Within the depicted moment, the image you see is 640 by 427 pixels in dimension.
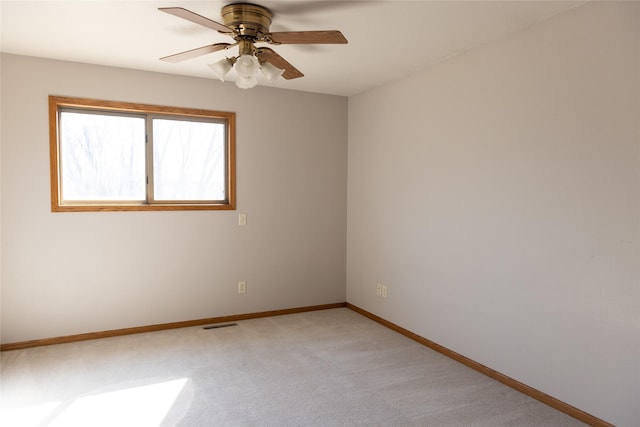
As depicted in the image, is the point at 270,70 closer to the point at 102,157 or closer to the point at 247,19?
the point at 247,19

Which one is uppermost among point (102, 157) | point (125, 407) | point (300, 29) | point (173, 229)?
point (300, 29)

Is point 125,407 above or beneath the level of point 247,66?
Answer: beneath

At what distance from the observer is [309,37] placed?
2268 mm

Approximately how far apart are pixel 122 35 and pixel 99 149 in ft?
3.93

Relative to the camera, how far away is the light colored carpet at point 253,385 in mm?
2352

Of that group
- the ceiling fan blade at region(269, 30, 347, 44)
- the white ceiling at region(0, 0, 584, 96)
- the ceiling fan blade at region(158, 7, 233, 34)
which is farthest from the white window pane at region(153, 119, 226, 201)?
the ceiling fan blade at region(269, 30, 347, 44)

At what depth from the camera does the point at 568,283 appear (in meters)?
2.41

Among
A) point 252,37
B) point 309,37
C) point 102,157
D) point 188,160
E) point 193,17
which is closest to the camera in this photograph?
point 193,17

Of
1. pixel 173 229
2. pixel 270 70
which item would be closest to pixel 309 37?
pixel 270 70

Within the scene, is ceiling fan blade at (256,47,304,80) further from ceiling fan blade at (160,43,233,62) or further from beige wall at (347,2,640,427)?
beige wall at (347,2,640,427)

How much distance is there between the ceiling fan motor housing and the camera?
234cm

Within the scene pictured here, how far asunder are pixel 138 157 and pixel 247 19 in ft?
6.48

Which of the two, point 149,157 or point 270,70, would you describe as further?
point 149,157

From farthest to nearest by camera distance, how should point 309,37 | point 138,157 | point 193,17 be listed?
point 138,157 < point 309,37 < point 193,17
